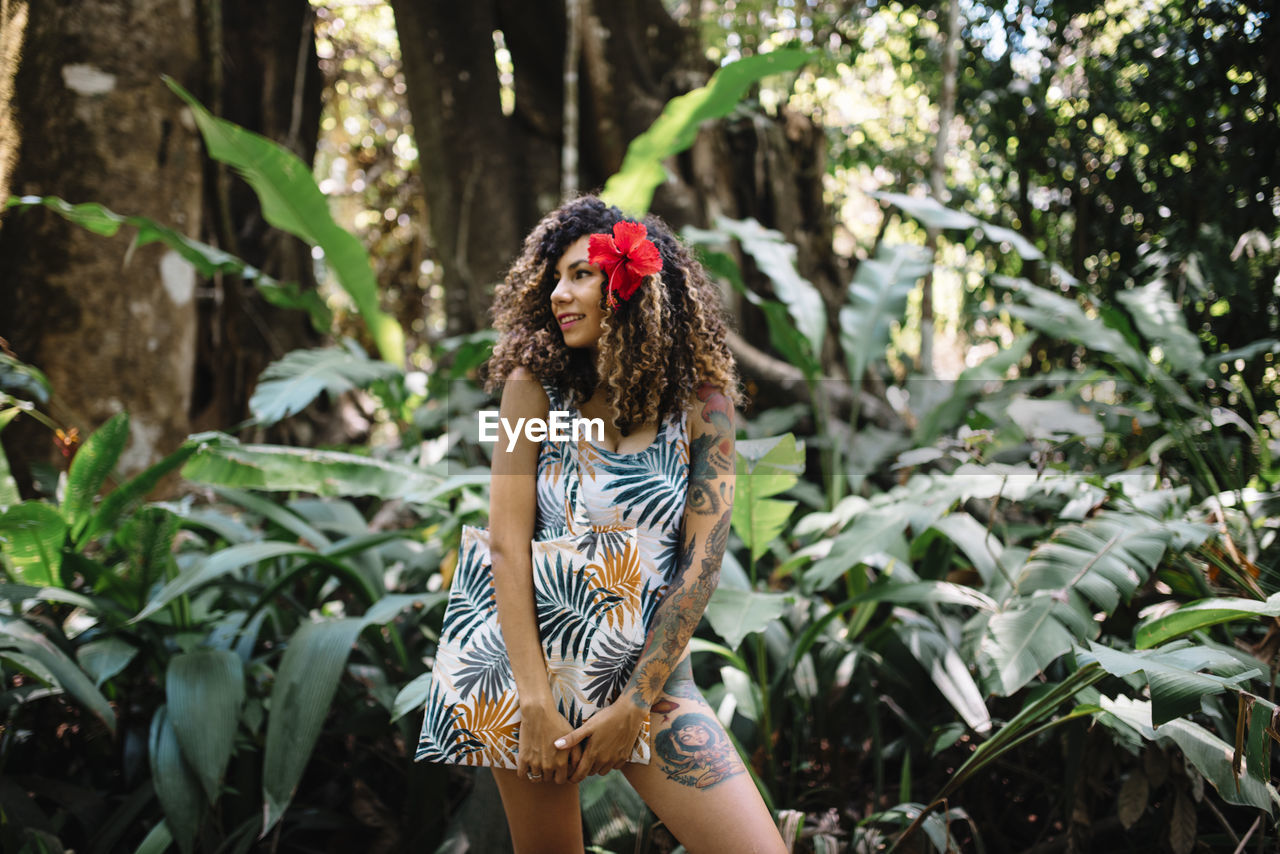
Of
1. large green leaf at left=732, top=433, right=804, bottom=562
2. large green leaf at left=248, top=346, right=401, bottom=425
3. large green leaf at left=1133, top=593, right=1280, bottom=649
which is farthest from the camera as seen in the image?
large green leaf at left=248, top=346, right=401, bottom=425

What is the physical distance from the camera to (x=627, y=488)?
1216 millimetres

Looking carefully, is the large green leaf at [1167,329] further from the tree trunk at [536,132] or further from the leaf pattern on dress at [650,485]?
the leaf pattern on dress at [650,485]

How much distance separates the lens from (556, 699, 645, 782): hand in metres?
1.10

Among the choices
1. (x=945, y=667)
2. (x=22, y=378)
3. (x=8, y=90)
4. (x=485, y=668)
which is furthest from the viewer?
(x=8, y=90)

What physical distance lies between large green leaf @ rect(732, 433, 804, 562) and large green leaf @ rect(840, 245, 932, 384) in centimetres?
100

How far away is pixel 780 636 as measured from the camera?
2127 mm

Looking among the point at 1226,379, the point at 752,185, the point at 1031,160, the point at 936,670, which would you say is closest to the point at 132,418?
the point at 936,670

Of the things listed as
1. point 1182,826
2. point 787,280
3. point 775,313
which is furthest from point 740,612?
point 787,280

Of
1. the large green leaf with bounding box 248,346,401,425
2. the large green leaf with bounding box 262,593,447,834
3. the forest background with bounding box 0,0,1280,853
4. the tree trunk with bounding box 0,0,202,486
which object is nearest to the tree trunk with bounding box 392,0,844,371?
the forest background with bounding box 0,0,1280,853

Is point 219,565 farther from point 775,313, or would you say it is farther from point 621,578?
point 775,313

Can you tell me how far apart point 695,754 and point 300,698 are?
101 centimetres

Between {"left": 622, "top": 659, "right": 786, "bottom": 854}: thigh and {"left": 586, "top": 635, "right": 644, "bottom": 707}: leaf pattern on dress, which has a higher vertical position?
{"left": 586, "top": 635, "right": 644, "bottom": 707}: leaf pattern on dress

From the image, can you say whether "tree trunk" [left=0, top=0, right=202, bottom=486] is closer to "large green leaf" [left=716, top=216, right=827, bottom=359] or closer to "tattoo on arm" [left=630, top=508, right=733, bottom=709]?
"large green leaf" [left=716, top=216, right=827, bottom=359]

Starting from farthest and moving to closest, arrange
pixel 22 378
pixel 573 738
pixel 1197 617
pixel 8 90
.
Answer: pixel 8 90, pixel 22 378, pixel 1197 617, pixel 573 738
